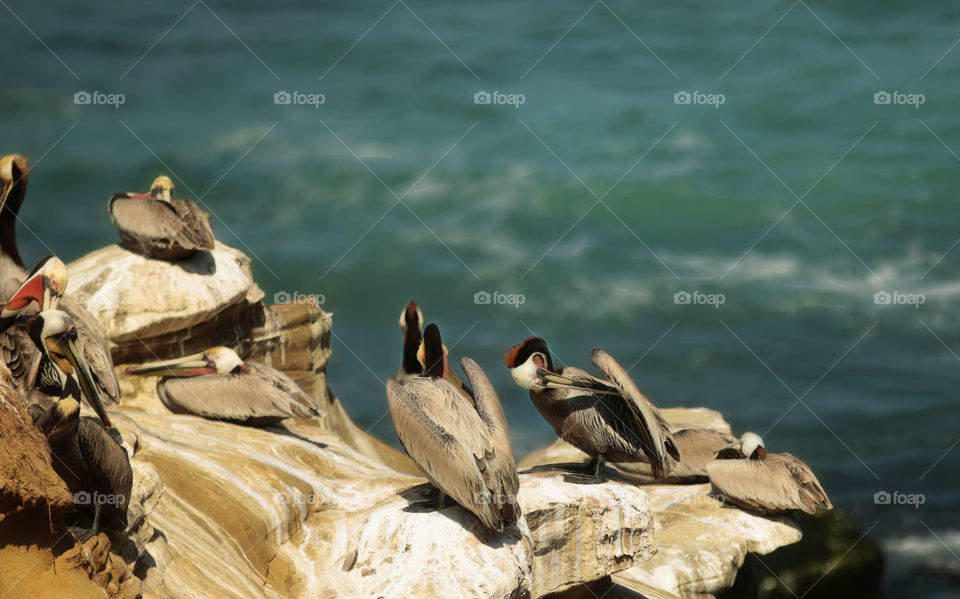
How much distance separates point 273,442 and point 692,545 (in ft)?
10.8

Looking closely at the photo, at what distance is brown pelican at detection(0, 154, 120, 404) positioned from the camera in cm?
711

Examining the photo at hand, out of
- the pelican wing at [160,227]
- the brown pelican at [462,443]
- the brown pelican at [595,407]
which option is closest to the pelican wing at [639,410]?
the brown pelican at [595,407]

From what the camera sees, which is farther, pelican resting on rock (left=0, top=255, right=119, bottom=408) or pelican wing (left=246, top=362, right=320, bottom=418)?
pelican wing (left=246, top=362, right=320, bottom=418)

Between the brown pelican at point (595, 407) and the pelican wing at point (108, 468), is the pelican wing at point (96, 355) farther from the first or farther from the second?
the brown pelican at point (595, 407)

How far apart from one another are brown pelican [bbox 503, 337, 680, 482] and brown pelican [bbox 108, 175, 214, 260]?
12.9ft

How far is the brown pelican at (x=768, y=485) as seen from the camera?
8.75 m

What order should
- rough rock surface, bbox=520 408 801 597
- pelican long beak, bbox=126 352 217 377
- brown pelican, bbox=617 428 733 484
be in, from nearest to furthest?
rough rock surface, bbox=520 408 801 597 < pelican long beak, bbox=126 352 217 377 < brown pelican, bbox=617 428 733 484

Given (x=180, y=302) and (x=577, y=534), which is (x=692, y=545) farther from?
(x=180, y=302)

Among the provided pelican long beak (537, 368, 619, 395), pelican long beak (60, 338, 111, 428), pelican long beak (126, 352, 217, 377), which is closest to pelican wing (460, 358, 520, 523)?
pelican long beak (537, 368, 619, 395)

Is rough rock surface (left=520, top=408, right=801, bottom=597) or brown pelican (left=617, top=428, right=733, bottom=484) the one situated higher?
brown pelican (left=617, top=428, right=733, bottom=484)

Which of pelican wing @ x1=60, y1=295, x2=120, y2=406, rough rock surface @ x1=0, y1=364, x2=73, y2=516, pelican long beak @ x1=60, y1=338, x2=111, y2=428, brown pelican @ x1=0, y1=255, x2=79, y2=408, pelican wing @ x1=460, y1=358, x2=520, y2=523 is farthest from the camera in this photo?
pelican wing @ x1=60, y1=295, x2=120, y2=406

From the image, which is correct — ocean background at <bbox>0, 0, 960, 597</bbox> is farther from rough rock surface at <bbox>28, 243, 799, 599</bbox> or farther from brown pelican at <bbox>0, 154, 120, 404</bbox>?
brown pelican at <bbox>0, 154, 120, 404</bbox>

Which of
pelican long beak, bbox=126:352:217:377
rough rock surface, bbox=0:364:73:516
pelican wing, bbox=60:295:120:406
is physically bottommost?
rough rock surface, bbox=0:364:73:516

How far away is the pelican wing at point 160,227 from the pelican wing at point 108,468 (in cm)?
492
